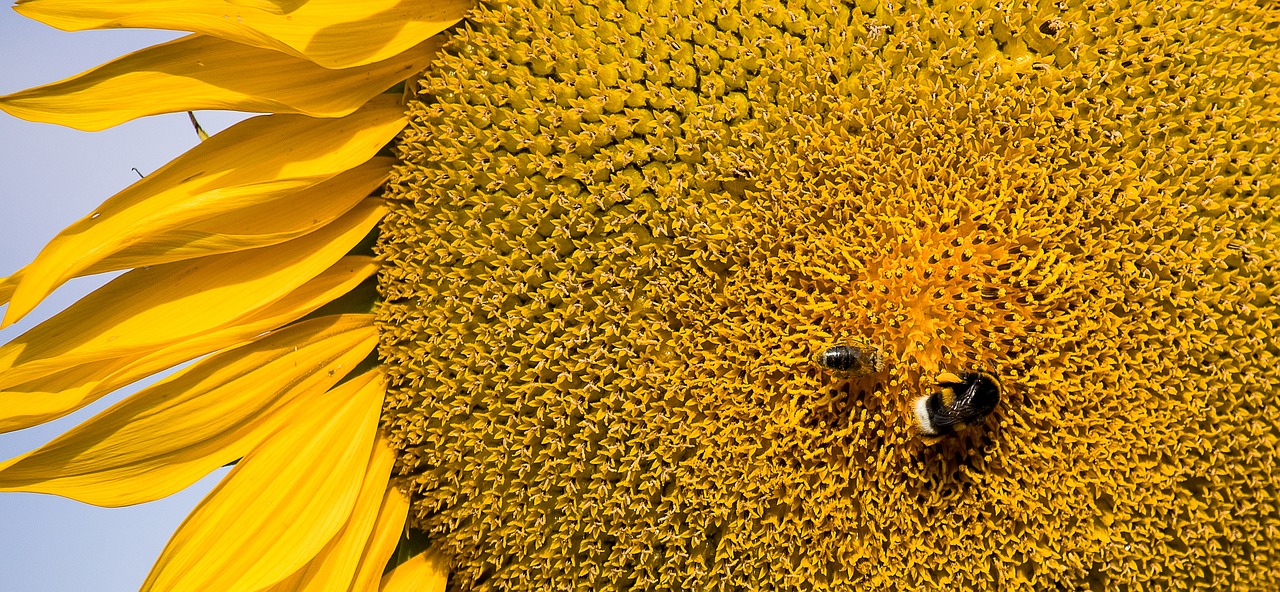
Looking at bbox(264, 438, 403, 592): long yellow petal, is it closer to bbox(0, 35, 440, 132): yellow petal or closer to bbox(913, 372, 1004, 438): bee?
bbox(0, 35, 440, 132): yellow petal

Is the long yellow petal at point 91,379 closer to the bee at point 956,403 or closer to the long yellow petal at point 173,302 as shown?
the long yellow petal at point 173,302

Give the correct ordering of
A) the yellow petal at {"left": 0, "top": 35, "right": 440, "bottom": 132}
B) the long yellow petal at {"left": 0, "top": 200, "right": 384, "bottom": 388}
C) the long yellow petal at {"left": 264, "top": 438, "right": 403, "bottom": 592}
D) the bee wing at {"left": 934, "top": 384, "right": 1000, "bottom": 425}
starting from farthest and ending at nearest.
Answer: the long yellow petal at {"left": 264, "top": 438, "right": 403, "bottom": 592}
the long yellow petal at {"left": 0, "top": 200, "right": 384, "bottom": 388}
the yellow petal at {"left": 0, "top": 35, "right": 440, "bottom": 132}
the bee wing at {"left": 934, "top": 384, "right": 1000, "bottom": 425}

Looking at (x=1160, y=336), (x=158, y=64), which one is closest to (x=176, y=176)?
(x=158, y=64)

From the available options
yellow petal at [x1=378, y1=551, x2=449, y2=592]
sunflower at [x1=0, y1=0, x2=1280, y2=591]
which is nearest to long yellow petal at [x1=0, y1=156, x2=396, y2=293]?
sunflower at [x1=0, y1=0, x2=1280, y2=591]

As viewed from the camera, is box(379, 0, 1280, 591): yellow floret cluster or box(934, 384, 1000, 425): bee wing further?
box(379, 0, 1280, 591): yellow floret cluster

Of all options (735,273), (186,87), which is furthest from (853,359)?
(186,87)

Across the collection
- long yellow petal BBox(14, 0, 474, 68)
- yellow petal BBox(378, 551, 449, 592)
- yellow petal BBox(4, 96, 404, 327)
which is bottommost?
yellow petal BBox(378, 551, 449, 592)

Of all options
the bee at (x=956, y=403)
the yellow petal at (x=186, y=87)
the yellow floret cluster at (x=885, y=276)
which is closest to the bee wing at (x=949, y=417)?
the bee at (x=956, y=403)
